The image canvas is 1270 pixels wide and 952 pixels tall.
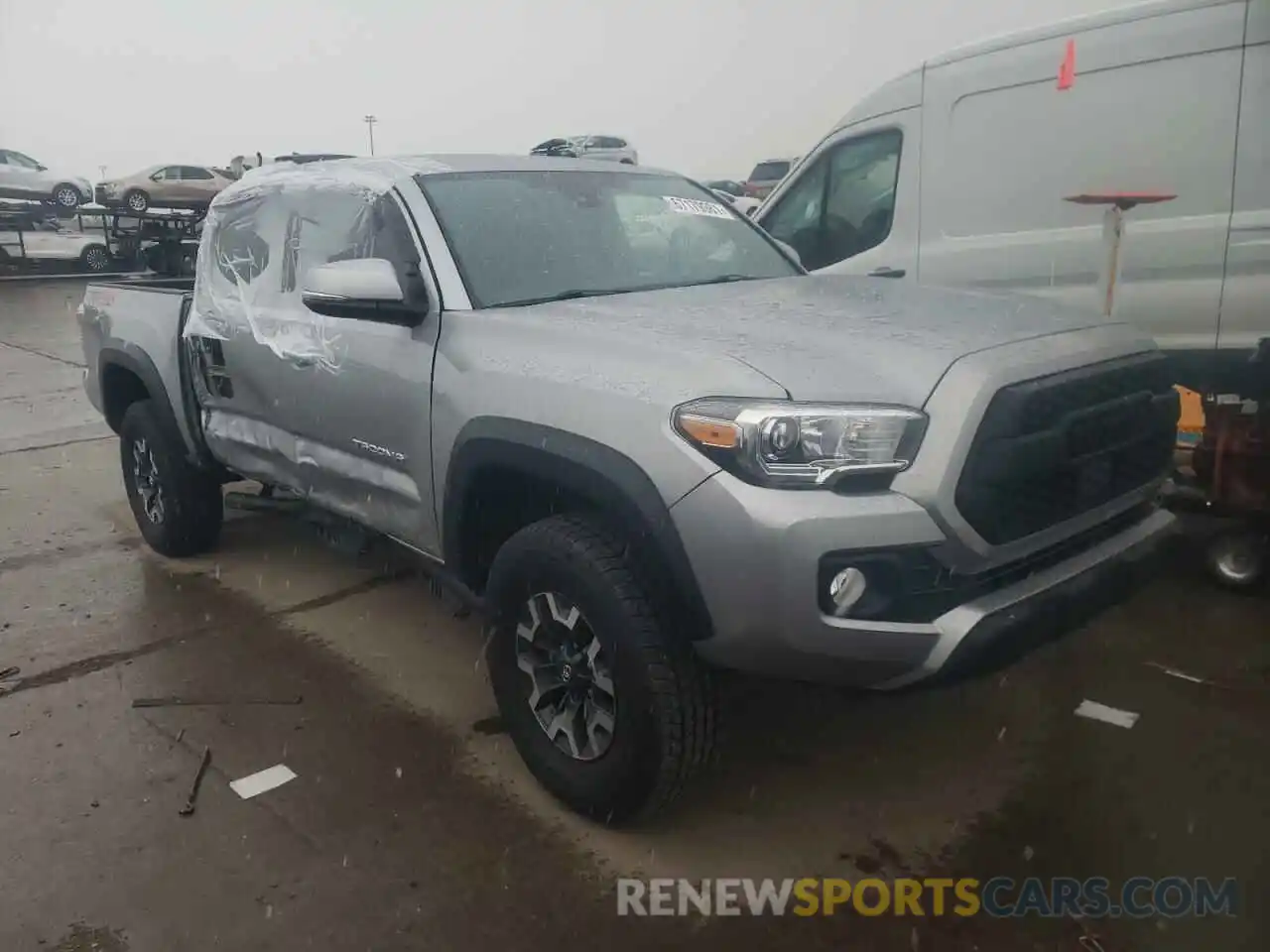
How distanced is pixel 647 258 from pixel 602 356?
1040mm

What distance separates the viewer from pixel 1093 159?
16.9ft

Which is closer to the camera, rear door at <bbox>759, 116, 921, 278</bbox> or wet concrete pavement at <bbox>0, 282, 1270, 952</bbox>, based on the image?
wet concrete pavement at <bbox>0, 282, 1270, 952</bbox>

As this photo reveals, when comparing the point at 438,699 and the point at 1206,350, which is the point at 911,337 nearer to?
the point at 438,699

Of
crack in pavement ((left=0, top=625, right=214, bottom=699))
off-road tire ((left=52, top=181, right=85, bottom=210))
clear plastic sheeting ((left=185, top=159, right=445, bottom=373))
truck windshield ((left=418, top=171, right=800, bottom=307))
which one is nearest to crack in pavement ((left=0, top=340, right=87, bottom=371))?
clear plastic sheeting ((left=185, top=159, right=445, bottom=373))

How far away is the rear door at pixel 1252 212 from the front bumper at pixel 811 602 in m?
3.20

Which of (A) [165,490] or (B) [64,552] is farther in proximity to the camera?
(B) [64,552]

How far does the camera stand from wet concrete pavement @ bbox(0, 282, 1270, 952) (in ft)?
8.23

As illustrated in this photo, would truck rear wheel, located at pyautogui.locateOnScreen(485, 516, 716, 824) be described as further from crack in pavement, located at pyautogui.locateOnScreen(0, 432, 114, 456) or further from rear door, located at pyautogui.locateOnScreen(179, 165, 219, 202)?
rear door, located at pyautogui.locateOnScreen(179, 165, 219, 202)

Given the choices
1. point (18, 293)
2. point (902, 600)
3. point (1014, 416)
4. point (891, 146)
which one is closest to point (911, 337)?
point (1014, 416)

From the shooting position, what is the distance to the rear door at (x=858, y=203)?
5.80 m

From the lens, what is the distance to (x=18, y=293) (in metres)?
19.3

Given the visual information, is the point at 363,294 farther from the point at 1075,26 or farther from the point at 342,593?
the point at 1075,26

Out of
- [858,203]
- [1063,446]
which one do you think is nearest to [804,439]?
[1063,446]

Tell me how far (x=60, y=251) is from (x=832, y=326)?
1005 inches
